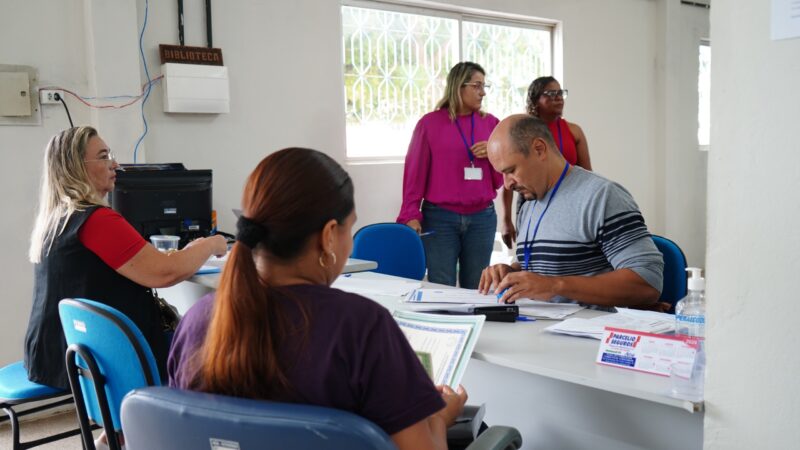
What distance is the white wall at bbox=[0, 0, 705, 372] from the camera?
337cm

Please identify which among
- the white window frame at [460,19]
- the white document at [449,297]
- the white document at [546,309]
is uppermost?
the white window frame at [460,19]

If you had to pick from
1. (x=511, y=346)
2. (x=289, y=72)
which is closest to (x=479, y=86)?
(x=289, y=72)

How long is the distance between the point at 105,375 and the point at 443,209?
247 cm

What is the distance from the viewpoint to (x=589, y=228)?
2197 millimetres

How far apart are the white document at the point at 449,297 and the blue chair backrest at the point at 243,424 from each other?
1109 mm

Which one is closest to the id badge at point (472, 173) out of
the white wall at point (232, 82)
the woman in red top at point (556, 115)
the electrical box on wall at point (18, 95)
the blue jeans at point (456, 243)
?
the blue jeans at point (456, 243)

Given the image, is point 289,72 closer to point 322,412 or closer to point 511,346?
point 511,346

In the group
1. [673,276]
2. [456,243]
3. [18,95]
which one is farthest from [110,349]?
[456,243]

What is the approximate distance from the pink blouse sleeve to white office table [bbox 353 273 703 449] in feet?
6.87

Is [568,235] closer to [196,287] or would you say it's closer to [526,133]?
[526,133]

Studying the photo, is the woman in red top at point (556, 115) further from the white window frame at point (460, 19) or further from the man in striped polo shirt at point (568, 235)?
the man in striped polo shirt at point (568, 235)


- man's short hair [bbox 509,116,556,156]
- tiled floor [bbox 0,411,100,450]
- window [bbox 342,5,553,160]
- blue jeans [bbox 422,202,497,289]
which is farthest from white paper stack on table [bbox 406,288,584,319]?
window [bbox 342,5,553,160]

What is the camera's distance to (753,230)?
1090mm

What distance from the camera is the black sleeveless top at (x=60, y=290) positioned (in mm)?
2176
